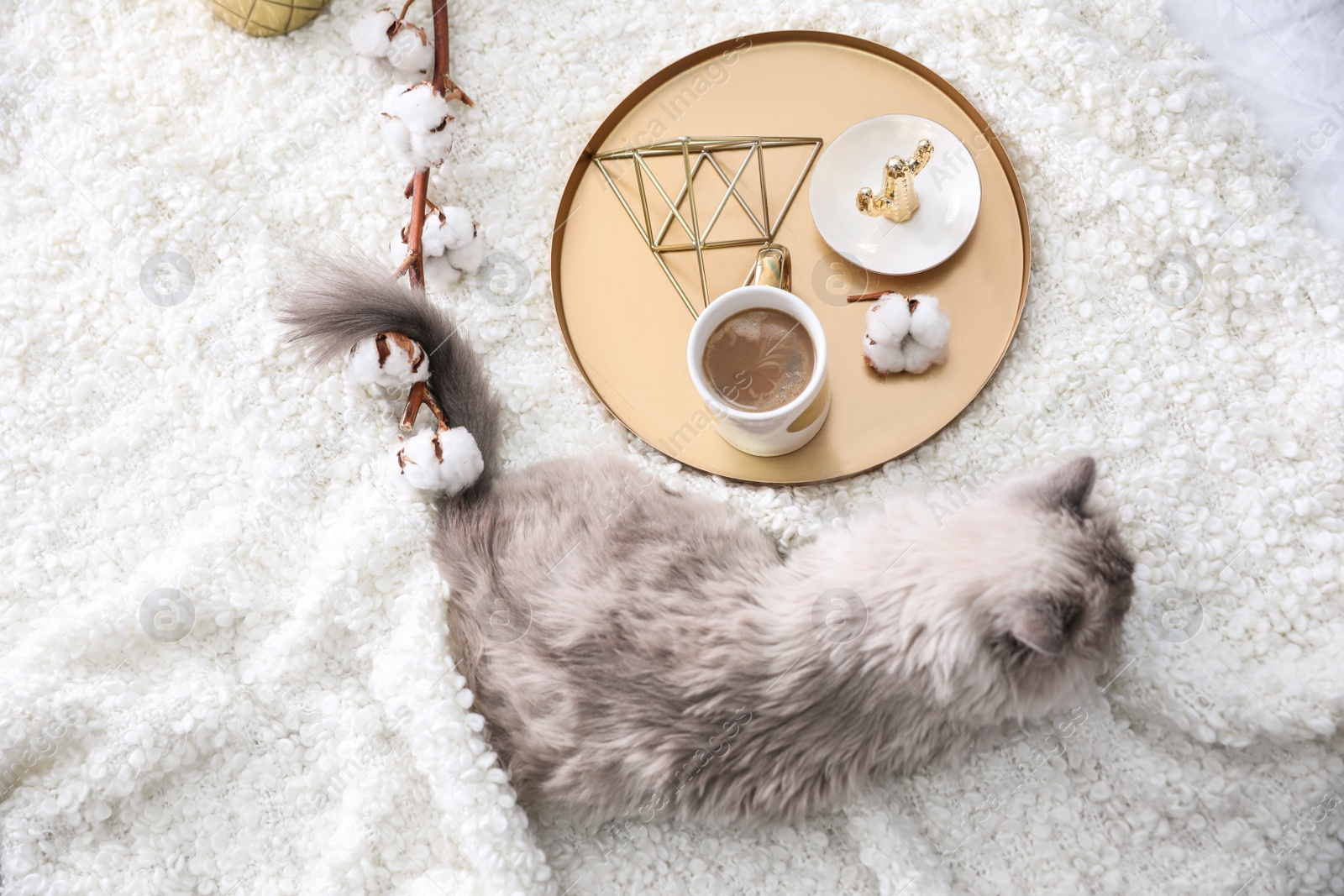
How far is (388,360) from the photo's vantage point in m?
0.98

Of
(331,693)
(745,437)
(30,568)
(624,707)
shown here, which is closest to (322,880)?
(331,693)

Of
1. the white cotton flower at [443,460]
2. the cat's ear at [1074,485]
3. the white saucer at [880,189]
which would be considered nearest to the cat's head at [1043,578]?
the cat's ear at [1074,485]

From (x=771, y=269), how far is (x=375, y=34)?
0.61 m

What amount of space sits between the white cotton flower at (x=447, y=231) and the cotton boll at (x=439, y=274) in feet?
0.05

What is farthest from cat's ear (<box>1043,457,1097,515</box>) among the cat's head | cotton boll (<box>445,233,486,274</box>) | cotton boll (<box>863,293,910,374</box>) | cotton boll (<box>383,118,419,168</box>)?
cotton boll (<box>383,118,419,168</box>)

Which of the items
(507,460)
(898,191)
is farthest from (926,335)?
(507,460)

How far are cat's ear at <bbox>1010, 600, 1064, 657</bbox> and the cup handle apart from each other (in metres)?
0.47

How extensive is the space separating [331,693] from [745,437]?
560 mm

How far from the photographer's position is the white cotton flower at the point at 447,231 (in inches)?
42.0

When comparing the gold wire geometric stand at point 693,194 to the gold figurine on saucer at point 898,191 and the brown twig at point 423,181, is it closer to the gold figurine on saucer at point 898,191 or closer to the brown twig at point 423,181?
the gold figurine on saucer at point 898,191

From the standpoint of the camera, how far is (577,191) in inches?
43.6

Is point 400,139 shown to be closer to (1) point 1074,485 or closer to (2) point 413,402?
(2) point 413,402

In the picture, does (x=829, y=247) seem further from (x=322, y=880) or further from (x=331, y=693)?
(x=322, y=880)

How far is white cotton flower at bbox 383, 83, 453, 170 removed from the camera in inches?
41.6
